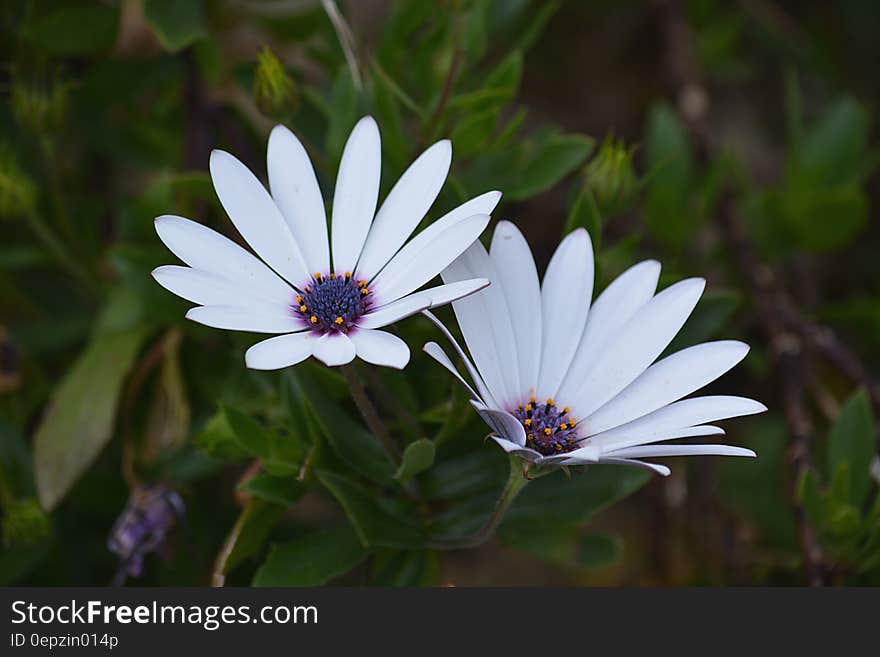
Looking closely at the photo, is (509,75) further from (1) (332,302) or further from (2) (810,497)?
(2) (810,497)

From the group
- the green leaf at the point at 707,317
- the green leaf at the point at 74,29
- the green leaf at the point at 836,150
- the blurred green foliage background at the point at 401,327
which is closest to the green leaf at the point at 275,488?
the blurred green foliage background at the point at 401,327

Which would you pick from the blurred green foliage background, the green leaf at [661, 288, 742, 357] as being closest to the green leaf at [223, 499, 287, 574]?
the blurred green foliage background

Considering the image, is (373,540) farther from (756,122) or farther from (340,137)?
(756,122)

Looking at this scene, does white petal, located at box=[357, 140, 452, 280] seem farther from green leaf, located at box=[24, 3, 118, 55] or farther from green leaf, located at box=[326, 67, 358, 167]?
green leaf, located at box=[24, 3, 118, 55]

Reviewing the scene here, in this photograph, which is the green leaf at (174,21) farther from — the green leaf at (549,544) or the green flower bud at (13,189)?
the green leaf at (549,544)

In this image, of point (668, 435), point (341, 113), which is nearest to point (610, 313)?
point (668, 435)

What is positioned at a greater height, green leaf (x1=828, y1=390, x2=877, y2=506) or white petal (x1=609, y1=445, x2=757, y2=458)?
green leaf (x1=828, y1=390, x2=877, y2=506)
